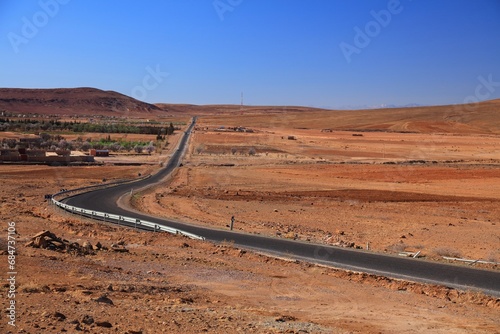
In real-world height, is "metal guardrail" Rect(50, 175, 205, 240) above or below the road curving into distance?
below

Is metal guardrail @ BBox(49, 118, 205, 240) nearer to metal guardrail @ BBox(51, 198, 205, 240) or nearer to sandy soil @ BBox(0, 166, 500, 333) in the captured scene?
metal guardrail @ BBox(51, 198, 205, 240)

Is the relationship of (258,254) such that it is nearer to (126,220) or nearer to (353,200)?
(126,220)

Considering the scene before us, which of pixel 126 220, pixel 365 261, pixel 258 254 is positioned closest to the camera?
pixel 365 261

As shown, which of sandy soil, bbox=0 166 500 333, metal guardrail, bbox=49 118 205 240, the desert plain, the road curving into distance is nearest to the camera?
sandy soil, bbox=0 166 500 333

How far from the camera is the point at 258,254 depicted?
18.5 m

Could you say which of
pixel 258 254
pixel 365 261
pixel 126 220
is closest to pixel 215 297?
pixel 258 254

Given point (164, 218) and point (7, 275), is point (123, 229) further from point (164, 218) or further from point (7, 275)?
point (7, 275)

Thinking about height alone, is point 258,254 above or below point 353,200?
above

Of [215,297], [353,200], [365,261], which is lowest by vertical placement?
[353,200]

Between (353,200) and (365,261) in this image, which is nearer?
(365,261)

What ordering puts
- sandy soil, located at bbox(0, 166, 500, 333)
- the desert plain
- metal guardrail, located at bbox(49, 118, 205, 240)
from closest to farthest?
1. sandy soil, located at bbox(0, 166, 500, 333)
2. the desert plain
3. metal guardrail, located at bbox(49, 118, 205, 240)

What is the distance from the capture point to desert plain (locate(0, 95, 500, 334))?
10279 mm

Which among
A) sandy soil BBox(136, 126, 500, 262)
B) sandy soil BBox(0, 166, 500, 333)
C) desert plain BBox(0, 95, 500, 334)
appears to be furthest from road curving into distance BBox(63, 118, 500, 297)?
sandy soil BBox(136, 126, 500, 262)

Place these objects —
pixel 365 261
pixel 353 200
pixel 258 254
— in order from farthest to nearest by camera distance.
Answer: pixel 353 200 < pixel 258 254 < pixel 365 261
